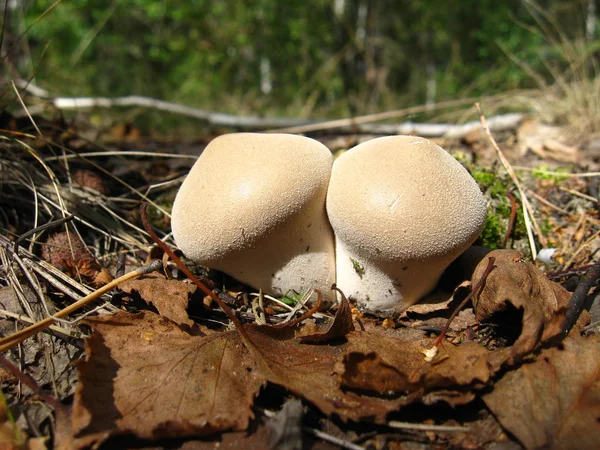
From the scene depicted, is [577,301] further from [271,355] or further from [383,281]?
[271,355]

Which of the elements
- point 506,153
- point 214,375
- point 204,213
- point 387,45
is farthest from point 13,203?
point 387,45

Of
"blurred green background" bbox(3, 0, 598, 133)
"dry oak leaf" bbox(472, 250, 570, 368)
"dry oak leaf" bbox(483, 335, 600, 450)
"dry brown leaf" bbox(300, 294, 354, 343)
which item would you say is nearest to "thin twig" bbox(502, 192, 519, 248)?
"dry oak leaf" bbox(472, 250, 570, 368)

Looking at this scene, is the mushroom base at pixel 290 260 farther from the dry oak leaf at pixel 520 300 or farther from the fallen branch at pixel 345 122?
the fallen branch at pixel 345 122

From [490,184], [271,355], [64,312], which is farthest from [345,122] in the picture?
[64,312]

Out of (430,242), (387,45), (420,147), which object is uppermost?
(420,147)

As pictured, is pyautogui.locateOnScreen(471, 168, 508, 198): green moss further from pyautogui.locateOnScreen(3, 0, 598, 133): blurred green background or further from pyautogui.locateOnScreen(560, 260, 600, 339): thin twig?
pyautogui.locateOnScreen(3, 0, 598, 133): blurred green background

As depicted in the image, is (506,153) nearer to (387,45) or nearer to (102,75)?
(387,45)
